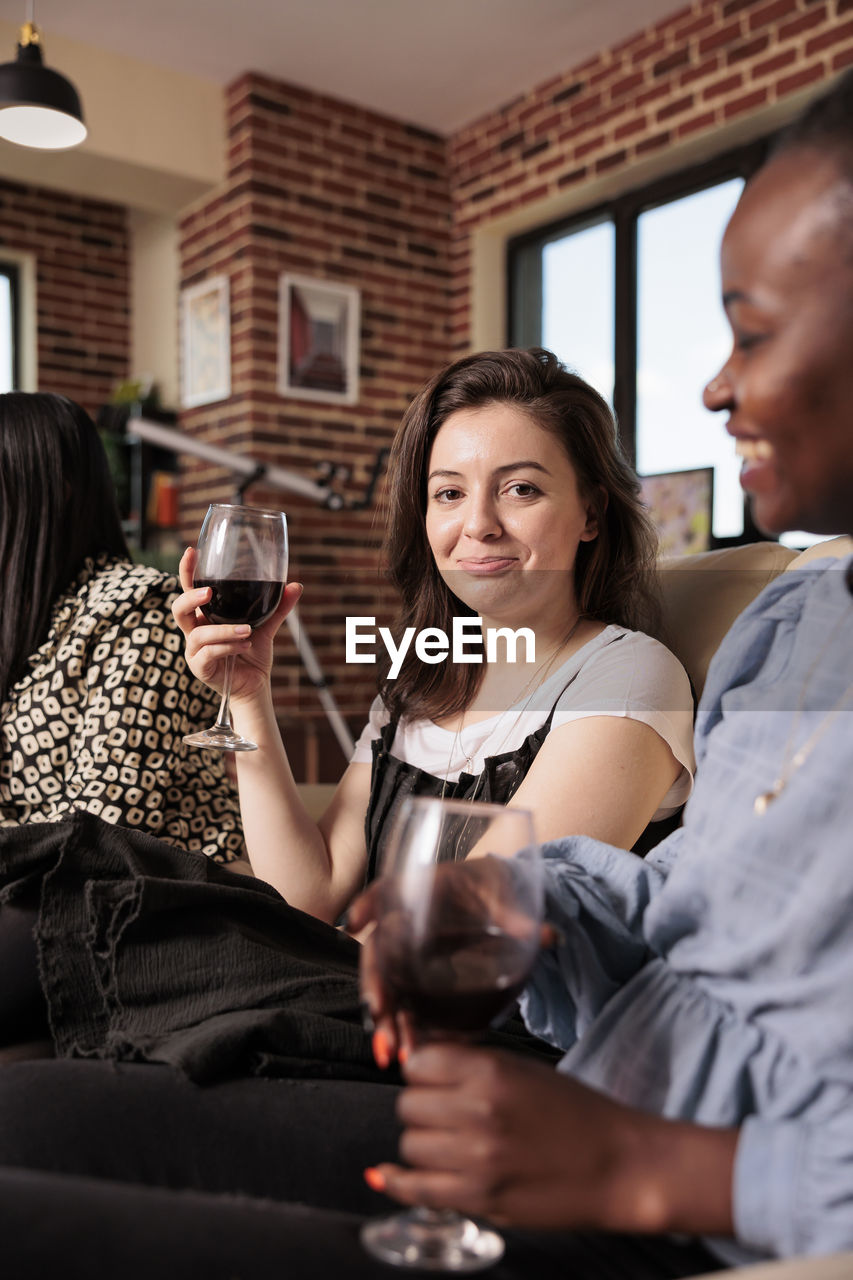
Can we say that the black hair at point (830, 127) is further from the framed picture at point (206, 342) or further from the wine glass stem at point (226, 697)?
the framed picture at point (206, 342)

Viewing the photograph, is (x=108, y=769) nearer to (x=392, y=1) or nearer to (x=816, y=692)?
(x=816, y=692)

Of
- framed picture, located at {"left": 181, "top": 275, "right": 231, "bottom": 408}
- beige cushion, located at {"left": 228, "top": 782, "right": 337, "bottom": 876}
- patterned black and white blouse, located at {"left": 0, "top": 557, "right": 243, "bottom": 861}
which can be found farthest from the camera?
framed picture, located at {"left": 181, "top": 275, "right": 231, "bottom": 408}

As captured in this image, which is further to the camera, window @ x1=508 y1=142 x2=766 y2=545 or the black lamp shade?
window @ x1=508 y1=142 x2=766 y2=545

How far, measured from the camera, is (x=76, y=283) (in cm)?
585

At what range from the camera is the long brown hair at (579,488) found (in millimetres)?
1421

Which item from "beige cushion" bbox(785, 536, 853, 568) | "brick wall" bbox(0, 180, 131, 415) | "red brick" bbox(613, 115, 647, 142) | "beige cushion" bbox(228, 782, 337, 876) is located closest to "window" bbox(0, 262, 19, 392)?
"brick wall" bbox(0, 180, 131, 415)

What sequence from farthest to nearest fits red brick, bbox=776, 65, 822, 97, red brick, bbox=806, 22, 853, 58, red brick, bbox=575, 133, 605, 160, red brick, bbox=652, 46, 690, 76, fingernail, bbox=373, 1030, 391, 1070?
red brick, bbox=575, 133, 605, 160, red brick, bbox=652, 46, 690, 76, red brick, bbox=776, 65, 822, 97, red brick, bbox=806, 22, 853, 58, fingernail, bbox=373, 1030, 391, 1070

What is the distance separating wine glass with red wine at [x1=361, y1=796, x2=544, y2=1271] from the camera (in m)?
0.57

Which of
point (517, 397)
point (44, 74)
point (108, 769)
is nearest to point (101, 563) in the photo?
point (108, 769)

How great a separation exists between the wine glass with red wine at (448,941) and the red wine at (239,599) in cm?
73

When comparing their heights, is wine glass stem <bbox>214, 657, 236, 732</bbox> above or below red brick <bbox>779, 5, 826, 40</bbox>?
below

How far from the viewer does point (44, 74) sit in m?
3.08

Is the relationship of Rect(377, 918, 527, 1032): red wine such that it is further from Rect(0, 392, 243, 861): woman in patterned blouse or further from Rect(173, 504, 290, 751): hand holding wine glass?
Rect(0, 392, 243, 861): woman in patterned blouse

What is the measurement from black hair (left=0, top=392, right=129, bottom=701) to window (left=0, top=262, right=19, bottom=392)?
14.1 ft
